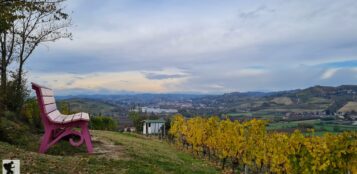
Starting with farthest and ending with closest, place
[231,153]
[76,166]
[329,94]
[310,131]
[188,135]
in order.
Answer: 1. [329,94]
2. [188,135]
3. [231,153]
4. [310,131]
5. [76,166]

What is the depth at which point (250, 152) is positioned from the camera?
1403 centimetres

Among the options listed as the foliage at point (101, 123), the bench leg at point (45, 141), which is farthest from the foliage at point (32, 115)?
the foliage at point (101, 123)

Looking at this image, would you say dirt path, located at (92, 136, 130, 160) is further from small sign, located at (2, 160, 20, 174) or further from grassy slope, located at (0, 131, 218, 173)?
small sign, located at (2, 160, 20, 174)

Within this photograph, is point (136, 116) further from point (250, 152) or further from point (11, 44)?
point (250, 152)

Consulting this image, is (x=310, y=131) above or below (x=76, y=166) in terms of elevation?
above

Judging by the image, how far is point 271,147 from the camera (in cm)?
1168

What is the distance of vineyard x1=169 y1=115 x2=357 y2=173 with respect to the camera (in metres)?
8.80

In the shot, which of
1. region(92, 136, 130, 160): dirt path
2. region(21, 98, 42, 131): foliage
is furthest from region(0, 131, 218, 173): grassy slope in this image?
region(21, 98, 42, 131): foliage

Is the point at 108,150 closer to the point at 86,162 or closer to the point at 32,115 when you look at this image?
the point at 86,162

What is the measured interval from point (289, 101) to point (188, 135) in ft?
337

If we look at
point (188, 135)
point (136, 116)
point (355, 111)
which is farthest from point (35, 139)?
point (355, 111)

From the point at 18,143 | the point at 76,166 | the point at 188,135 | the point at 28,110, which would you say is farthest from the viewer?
the point at 188,135

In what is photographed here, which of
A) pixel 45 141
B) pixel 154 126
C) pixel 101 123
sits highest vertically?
pixel 45 141

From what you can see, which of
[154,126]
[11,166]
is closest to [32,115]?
[11,166]
